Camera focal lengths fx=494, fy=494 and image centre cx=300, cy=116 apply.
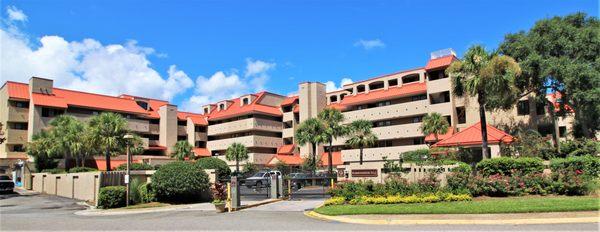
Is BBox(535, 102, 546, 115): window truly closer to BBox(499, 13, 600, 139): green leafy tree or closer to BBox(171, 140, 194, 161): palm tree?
BBox(499, 13, 600, 139): green leafy tree

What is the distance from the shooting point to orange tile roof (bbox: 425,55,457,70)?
51.3 m

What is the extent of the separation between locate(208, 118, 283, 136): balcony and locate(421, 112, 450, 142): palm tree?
27563 mm

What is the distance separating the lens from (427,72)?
5375cm

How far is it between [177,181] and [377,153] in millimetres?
36519

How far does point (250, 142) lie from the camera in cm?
6988

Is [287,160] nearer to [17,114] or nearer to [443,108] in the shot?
[443,108]

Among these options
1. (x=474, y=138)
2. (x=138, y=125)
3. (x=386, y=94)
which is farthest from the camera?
(x=138, y=125)

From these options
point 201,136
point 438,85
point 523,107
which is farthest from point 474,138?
point 201,136

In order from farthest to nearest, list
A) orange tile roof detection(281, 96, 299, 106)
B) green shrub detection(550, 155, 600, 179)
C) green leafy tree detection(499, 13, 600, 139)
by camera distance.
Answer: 1. orange tile roof detection(281, 96, 299, 106)
2. green leafy tree detection(499, 13, 600, 139)
3. green shrub detection(550, 155, 600, 179)

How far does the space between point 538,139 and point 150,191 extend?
80.3 ft

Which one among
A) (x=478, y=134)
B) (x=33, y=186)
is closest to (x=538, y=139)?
(x=478, y=134)

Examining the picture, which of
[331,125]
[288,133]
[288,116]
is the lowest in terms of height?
[331,125]

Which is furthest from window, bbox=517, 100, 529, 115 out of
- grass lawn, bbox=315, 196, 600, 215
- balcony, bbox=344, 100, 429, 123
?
grass lawn, bbox=315, 196, 600, 215

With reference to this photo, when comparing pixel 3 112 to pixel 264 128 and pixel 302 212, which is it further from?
pixel 302 212
